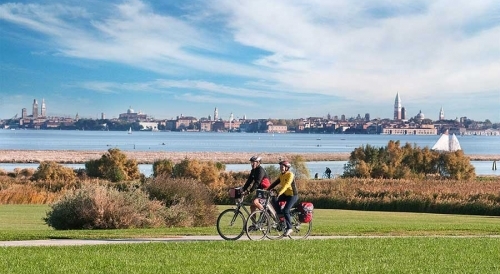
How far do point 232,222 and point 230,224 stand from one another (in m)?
0.19

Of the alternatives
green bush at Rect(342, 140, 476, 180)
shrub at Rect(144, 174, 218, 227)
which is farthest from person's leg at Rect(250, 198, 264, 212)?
green bush at Rect(342, 140, 476, 180)

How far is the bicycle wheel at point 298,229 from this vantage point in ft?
62.7

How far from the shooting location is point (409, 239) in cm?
1895

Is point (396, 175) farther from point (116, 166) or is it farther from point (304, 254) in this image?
point (304, 254)

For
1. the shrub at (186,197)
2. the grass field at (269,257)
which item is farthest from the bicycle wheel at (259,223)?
the shrub at (186,197)

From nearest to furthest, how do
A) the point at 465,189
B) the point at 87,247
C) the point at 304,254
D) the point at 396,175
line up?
the point at 304,254 < the point at 87,247 < the point at 465,189 < the point at 396,175

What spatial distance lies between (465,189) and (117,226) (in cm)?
2957

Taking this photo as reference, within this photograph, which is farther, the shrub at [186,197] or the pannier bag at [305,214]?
the shrub at [186,197]

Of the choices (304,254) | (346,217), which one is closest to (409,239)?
(304,254)

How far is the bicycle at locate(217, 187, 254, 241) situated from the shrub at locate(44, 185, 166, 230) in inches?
266

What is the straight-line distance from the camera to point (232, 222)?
18656mm

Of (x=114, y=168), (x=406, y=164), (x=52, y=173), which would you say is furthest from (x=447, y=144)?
(x=52, y=173)

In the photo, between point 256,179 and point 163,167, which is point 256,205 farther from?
point 163,167

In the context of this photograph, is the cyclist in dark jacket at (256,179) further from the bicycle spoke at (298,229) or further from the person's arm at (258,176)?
the bicycle spoke at (298,229)
